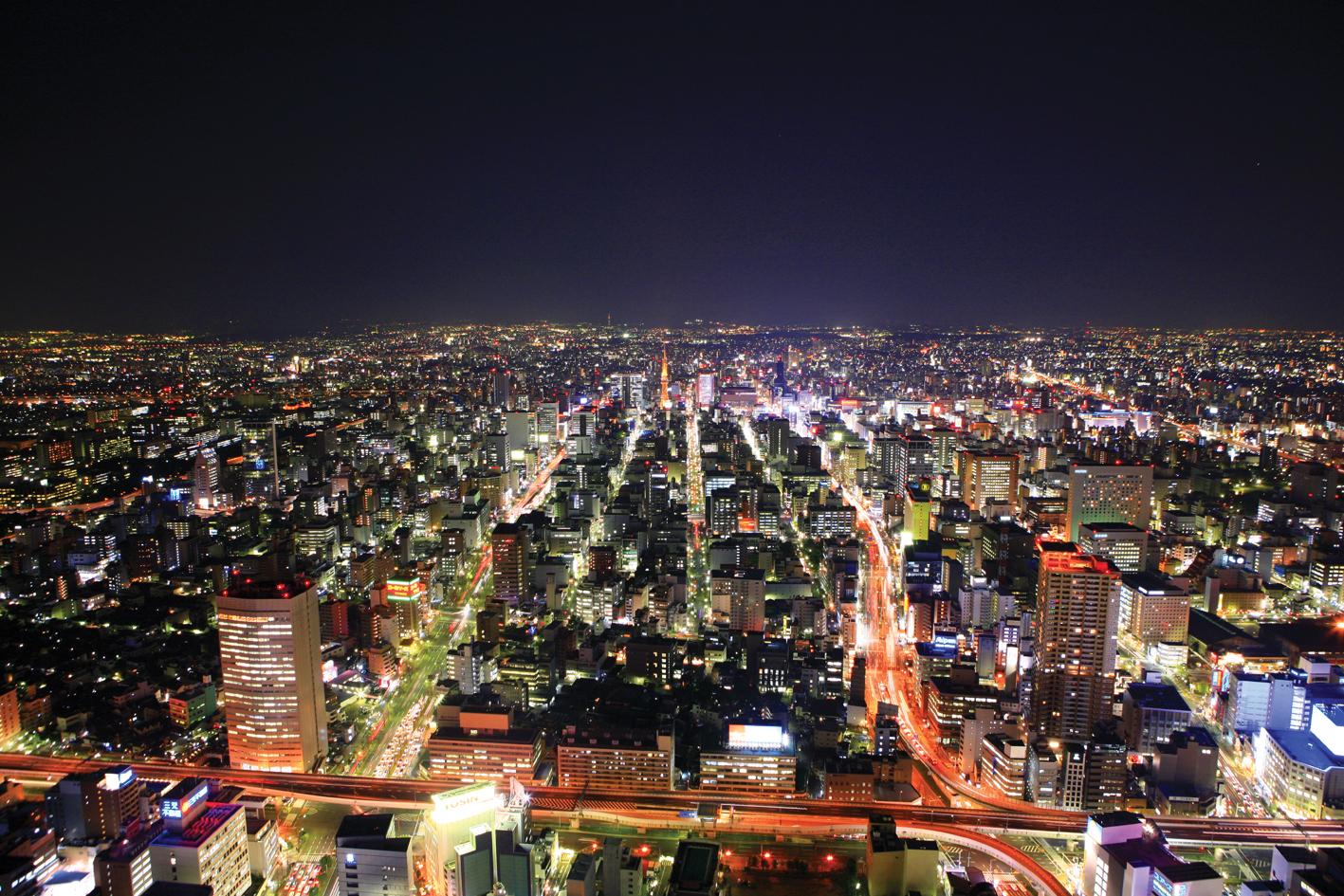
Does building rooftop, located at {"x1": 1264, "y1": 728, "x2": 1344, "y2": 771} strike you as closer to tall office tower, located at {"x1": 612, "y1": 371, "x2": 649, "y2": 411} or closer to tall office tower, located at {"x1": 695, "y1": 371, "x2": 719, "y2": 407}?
tall office tower, located at {"x1": 612, "y1": 371, "x2": 649, "y2": 411}

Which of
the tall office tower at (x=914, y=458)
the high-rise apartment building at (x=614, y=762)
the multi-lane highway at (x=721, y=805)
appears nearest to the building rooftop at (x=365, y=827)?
the multi-lane highway at (x=721, y=805)

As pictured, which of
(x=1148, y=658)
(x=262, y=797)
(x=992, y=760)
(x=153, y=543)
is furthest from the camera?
(x=153, y=543)

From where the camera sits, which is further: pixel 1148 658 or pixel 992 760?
pixel 1148 658

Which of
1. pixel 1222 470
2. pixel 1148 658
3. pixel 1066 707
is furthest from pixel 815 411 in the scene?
pixel 1066 707

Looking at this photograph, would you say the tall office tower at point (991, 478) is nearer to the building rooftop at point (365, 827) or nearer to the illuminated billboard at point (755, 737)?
the illuminated billboard at point (755, 737)

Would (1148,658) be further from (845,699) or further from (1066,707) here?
(845,699)

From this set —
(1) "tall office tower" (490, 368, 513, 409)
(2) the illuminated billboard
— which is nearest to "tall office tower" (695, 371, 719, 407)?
(1) "tall office tower" (490, 368, 513, 409)
